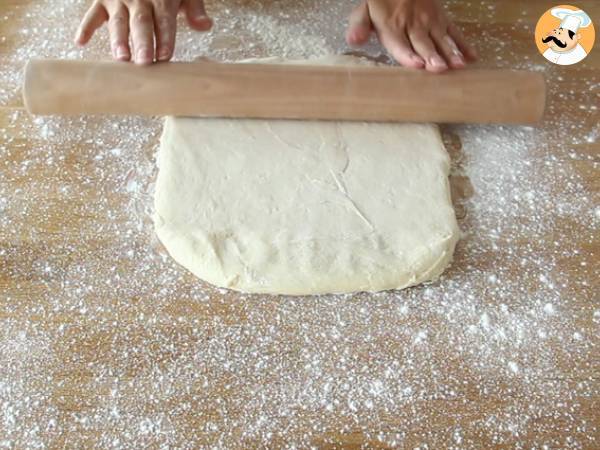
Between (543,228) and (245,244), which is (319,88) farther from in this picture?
(543,228)

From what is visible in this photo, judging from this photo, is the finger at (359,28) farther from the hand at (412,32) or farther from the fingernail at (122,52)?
the fingernail at (122,52)

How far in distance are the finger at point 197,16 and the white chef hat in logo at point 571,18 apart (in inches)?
36.4

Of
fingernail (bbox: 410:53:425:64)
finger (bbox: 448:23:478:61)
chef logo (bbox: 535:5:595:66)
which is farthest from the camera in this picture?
chef logo (bbox: 535:5:595:66)

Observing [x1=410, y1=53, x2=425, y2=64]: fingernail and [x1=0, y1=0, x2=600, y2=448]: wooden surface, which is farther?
[x1=410, y1=53, x2=425, y2=64]: fingernail

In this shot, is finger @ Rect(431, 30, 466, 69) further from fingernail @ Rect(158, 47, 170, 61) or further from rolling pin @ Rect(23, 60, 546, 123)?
fingernail @ Rect(158, 47, 170, 61)

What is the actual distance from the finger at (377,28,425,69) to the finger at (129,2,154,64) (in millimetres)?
533

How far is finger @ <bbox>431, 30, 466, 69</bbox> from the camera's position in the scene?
1296 mm

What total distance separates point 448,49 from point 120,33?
2.38 feet

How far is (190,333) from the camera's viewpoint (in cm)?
108

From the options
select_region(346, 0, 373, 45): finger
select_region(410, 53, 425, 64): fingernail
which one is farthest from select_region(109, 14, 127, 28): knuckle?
select_region(410, 53, 425, 64): fingernail

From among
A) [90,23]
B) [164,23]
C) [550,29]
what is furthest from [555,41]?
[90,23]

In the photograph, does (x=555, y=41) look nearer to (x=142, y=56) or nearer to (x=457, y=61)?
(x=457, y=61)

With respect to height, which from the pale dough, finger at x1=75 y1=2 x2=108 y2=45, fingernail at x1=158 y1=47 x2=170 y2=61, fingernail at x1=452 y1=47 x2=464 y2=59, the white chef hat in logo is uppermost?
finger at x1=75 y1=2 x2=108 y2=45

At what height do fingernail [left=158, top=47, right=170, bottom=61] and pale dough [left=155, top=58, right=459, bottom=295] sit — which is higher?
fingernail [left=158, top=47, right=170, bottom=61]
